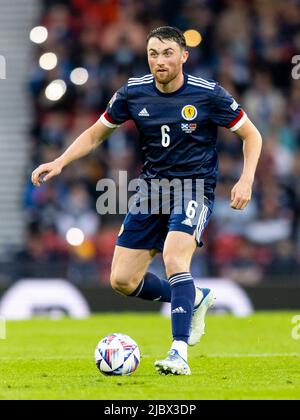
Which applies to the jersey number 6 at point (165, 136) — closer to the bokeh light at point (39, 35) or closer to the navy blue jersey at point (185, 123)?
the navy blue jersey at point (185, 123)

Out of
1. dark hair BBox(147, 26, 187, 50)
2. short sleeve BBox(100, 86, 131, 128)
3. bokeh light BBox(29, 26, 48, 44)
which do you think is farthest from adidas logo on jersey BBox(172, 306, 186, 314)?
bokeh light BBox(29, 26, 48, 44)

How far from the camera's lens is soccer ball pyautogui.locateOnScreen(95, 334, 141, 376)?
276 inches

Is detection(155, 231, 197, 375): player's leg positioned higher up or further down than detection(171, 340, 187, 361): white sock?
higher up

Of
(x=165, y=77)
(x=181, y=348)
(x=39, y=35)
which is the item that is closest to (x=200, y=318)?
(x=181, y=348)

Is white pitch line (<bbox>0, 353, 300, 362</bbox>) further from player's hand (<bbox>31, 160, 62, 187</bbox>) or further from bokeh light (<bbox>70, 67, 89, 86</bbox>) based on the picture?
bokeh light (<bbox>70, 67, 89, 86</bbox>)

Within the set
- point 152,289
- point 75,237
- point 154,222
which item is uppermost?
point 75,237

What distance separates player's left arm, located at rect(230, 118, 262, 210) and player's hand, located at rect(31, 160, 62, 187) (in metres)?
1.24

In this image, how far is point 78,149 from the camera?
773 centimetres

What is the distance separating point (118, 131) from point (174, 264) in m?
8.36

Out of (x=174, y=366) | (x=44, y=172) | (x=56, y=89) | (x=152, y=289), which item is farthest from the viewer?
(x=56, y=89)

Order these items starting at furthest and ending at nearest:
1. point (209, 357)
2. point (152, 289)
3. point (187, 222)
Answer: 1. point (209, 357)
2. point (152, 289)
3. point (187, 222)

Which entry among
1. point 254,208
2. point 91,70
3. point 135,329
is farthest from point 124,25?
point 135,329

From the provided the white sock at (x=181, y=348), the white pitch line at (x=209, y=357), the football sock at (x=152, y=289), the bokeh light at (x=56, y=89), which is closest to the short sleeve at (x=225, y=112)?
the football sock at (x=152, y=289)

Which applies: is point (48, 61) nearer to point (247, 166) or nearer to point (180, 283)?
point (247, 166)
